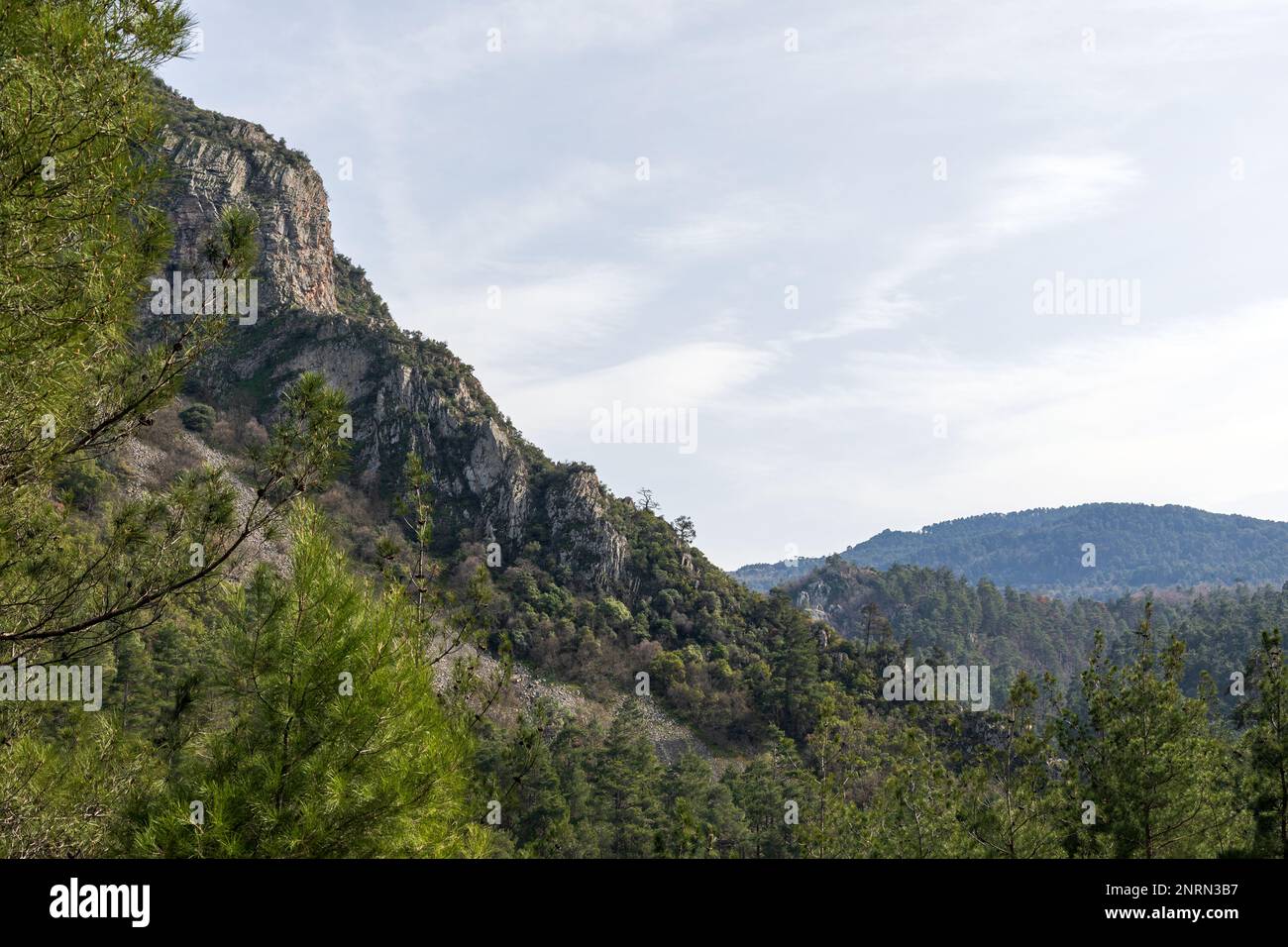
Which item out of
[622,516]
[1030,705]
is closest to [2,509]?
[1030,705]

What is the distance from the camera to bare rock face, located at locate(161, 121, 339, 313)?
3248 inches

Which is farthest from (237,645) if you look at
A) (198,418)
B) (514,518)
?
(198,418)

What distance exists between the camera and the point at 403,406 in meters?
75.3

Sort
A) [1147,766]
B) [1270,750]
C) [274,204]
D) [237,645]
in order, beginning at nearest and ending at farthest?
[237,645]
[1270,750]
[1147,766]
[274,204]

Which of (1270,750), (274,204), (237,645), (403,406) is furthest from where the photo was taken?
(274,204)

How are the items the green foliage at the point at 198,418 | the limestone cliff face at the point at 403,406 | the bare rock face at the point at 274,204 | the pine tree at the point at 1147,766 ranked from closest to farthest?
1. the pine tree at the point at 1147,766
2. the green foliage at the point at 198,418
3. the limestone cliff face at the point at 403,406
4. the bare rock face at the point at 274,204

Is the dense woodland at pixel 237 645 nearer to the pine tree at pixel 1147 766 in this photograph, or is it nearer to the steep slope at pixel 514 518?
A: the pine tree at pixel 1147 766

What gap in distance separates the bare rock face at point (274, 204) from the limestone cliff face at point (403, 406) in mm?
249

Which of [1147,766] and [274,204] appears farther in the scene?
[274,204]

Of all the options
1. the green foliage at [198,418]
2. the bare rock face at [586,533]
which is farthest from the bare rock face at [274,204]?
the bare rock face at [586,533]

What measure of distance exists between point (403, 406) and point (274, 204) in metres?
35.6

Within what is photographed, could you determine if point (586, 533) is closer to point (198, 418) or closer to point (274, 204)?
point (198, 418)

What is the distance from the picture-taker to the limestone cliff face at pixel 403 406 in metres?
72.4

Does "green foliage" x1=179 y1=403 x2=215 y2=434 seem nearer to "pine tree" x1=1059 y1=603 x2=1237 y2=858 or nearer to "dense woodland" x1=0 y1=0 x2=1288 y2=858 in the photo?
"dense woodland" x1=0 y1=0 x2=1288 y2=858
